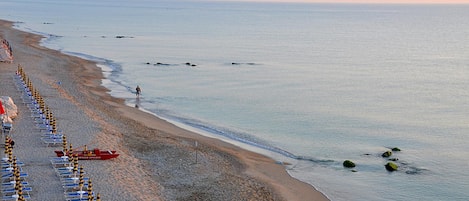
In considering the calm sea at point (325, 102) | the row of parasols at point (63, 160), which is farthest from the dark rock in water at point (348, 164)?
the row of parasols at point (63, 160)

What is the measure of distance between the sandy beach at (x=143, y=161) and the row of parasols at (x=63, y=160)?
335 mm

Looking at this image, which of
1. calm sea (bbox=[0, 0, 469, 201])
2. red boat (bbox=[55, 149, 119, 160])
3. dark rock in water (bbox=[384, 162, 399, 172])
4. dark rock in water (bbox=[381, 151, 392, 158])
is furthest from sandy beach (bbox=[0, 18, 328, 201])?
dark rock in water (bbox=[381, 151, 392, 158])

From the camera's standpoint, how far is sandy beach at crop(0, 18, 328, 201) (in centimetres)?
2298

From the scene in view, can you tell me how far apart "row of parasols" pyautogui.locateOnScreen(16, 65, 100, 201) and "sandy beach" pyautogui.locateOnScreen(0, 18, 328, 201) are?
1.10 feet

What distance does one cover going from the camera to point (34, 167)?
23953 mm

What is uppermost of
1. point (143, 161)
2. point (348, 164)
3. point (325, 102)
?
point (325, 102)

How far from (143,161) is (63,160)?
154 inches

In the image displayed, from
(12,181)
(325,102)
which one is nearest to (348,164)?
(12,181)

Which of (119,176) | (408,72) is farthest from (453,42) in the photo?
(119,176)

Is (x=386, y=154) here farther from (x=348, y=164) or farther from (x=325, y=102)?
(x=325, y=102)

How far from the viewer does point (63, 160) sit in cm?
2459

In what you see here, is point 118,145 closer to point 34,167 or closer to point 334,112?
point 34,167

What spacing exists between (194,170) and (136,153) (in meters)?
3.60

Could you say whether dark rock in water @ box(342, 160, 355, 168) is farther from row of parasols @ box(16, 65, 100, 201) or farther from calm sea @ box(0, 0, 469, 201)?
row of parasols @ box(16, 65, 100, 201)
